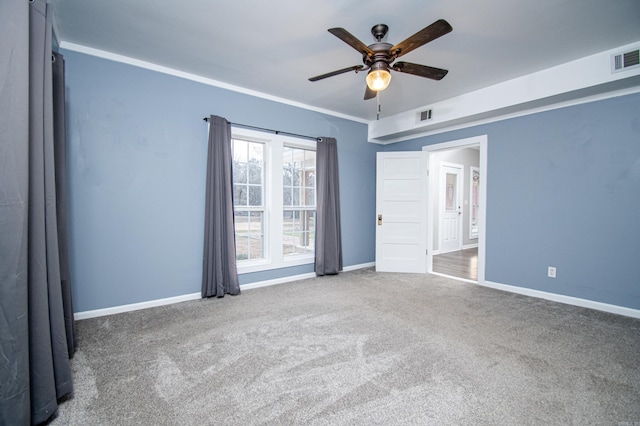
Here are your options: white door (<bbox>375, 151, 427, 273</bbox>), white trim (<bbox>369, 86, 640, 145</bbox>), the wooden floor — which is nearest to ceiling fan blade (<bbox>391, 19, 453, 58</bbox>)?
white trim (<bbox>369, 86, 640, 145</bbox>)

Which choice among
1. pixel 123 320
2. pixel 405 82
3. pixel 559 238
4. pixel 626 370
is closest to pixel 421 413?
pixel 626 370

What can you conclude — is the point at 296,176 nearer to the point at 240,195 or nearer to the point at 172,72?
the point at 240,195

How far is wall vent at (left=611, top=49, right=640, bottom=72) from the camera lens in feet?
8.54

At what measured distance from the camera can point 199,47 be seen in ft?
9.05

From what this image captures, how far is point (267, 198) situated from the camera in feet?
13.3

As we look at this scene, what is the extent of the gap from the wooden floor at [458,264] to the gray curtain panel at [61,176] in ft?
15.8

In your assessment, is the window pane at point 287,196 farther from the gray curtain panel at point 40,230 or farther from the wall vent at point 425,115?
the gray curtain panel at point 40,230

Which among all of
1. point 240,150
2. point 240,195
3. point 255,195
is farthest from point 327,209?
point 240,150

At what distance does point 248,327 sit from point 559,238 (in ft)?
12.3

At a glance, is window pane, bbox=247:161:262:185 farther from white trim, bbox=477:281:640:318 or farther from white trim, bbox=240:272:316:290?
white trim, bbox=477:281:640:318

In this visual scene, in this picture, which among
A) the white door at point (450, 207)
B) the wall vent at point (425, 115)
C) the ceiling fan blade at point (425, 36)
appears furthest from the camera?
the white door at point (450, 207)

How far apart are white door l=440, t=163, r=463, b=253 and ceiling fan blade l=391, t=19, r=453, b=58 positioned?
16.5 feet

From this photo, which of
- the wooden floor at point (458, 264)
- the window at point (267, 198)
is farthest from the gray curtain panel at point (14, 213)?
the wooden floor at point (458, 264)

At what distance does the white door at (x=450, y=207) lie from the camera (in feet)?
21.9
